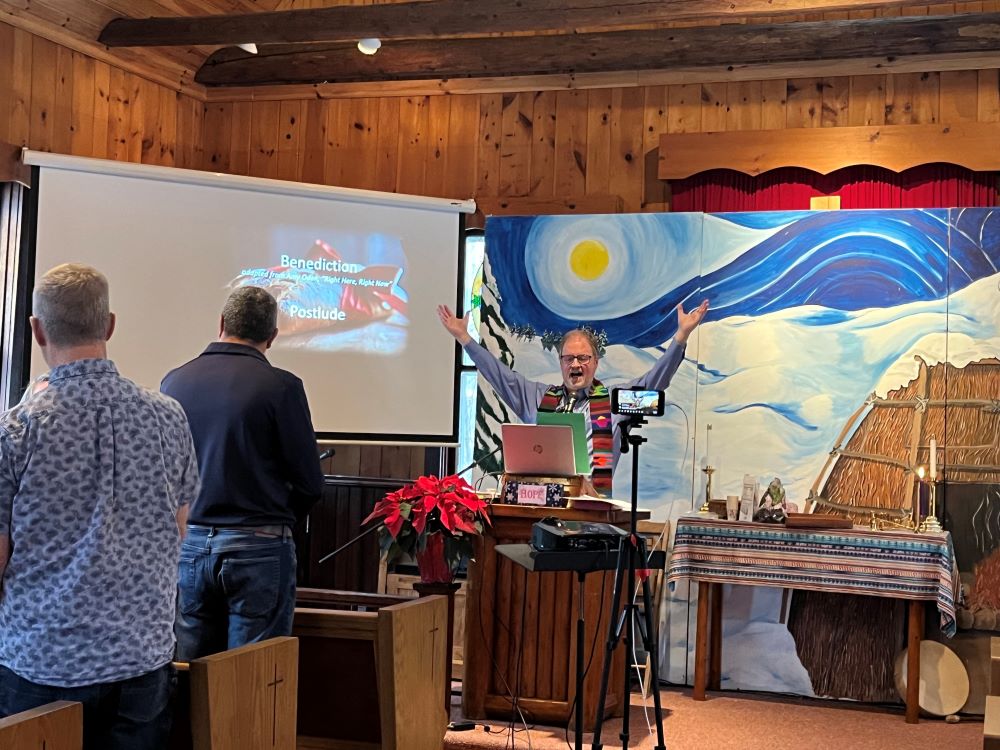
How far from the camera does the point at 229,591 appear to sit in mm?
2902

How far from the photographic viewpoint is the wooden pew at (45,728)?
5.32 ft

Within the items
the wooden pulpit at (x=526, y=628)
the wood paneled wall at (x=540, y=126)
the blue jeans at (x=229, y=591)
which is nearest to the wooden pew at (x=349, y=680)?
the blue jeans at (x=229, y=591)

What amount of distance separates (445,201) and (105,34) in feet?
6.26

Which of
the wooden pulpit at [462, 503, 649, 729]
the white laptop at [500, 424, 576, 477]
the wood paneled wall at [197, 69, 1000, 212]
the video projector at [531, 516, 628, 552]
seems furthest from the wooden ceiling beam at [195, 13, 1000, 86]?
the video projector at [531, 516, 628, 552]

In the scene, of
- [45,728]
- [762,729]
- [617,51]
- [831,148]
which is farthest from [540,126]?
[45,728]

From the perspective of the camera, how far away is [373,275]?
6051 millimetres

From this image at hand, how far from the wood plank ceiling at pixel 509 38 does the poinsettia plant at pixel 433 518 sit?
2.22 metres

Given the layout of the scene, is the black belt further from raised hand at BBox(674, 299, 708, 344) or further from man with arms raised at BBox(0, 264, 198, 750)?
raised hand at BBox(674, 299, 708, 344)

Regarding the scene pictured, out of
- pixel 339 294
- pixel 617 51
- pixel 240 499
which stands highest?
pixel 617 51

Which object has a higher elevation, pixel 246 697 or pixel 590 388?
pixel 590 388

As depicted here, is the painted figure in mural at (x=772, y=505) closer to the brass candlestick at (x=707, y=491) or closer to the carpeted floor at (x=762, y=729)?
the brass candlestick at (x=707, y=491)

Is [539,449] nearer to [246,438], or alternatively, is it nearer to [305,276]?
[246,438]

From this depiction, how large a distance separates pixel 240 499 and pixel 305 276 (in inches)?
125

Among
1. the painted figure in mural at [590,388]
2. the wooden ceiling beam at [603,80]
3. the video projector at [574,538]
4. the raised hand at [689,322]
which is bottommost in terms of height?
the video projector at [574,538]
